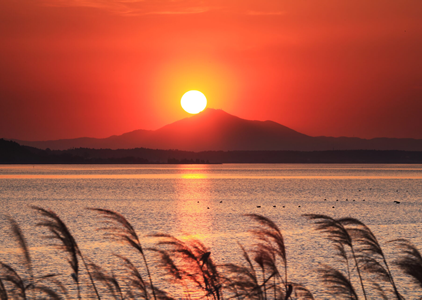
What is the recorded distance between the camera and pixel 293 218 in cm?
5831

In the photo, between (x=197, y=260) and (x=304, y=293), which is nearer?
(x=197, y=260)

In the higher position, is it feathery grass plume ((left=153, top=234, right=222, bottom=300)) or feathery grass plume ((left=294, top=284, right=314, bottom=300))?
feathery grass plume ((left=153, top=234, right=222, bottom=300))

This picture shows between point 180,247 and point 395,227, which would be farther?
point 395,227

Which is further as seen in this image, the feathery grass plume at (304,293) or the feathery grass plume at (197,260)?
the feathery grass plume at (304,293)

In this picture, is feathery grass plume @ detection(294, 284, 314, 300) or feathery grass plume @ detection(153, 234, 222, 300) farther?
feathery grass plume @ detection(294, 284, 314, 300)

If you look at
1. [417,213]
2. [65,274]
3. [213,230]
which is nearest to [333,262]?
[65,274]

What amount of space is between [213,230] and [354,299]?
125 ft

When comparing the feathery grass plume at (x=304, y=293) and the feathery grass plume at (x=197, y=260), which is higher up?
the feathery grass plume at (x=197, y=260)

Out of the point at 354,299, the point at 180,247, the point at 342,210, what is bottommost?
the point at 342,210

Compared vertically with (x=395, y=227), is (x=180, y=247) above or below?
above

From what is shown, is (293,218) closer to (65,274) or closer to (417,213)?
(417,213)

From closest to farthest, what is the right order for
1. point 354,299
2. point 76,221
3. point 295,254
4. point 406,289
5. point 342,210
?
point 354,299, point 406,289, point 295,254, point 76,221, point 342,210

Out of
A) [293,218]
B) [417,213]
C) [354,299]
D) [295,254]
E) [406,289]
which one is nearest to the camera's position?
[354,299]

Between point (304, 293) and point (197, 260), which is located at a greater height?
point (197, 260)
